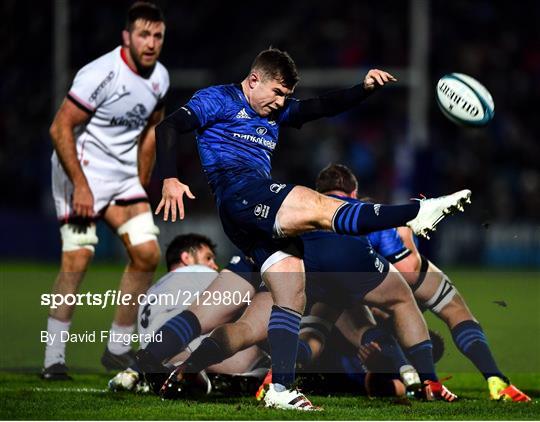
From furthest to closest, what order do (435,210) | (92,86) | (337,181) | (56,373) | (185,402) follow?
(92,86) → (56,373) → (337,181) → (185,402) → (435,210)

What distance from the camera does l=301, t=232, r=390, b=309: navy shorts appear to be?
665 cm

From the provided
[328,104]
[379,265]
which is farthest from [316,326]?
[328,104]

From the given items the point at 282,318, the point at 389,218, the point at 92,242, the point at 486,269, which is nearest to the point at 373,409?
the point at 282,318

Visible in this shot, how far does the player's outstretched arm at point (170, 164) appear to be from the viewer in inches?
235

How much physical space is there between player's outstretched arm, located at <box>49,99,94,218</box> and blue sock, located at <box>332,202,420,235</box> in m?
2.36

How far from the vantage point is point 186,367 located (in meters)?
6.55

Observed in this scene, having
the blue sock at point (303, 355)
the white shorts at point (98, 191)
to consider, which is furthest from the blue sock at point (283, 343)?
the white shorts at point (98, 191)

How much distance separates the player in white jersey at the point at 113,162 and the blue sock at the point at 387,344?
1.92 metres

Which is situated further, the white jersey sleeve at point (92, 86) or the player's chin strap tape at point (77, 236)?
the player's chin strap tape at point (77, 236)

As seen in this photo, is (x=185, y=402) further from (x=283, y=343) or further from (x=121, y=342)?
(x=121, y=342)

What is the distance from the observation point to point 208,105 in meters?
6.55

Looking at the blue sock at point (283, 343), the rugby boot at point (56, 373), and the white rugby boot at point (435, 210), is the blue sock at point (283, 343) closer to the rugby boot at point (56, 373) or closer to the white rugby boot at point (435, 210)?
the white rugby boot at point (435, 210)

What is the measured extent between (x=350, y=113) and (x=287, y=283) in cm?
1497

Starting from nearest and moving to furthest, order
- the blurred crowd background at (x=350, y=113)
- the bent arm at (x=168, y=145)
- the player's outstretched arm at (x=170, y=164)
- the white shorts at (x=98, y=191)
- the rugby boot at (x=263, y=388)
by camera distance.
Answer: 1. the player's outstretched arm at (x=170, y=164)
2. the bent arm at (x=168, y=145)
3. the rugby boot at (x=263, y=388)
4. the white shorts at (x=98, y=191)
5. the blurred crowd background at (x=350, y=113)
